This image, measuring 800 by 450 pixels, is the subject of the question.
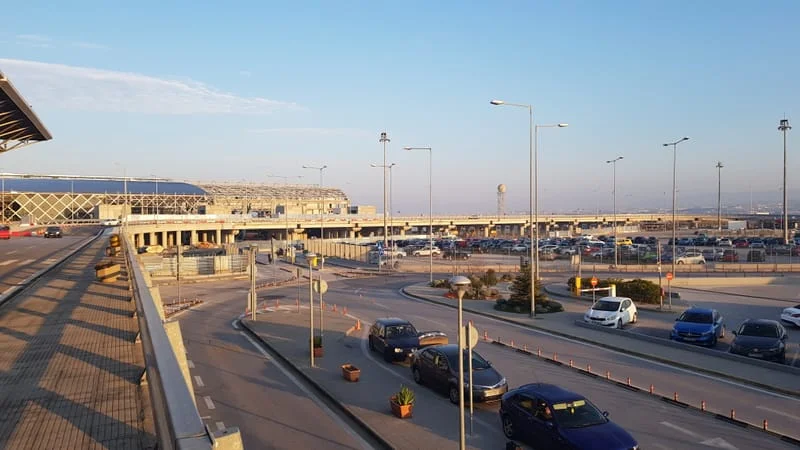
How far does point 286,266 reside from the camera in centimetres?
6116

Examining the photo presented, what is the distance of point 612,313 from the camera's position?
25656mm

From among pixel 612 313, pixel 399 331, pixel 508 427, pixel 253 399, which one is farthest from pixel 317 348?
pixel 612 313

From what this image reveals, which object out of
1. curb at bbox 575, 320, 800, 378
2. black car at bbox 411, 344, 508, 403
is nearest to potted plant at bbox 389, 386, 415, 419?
black car at bbox 411, 344, 508, 403

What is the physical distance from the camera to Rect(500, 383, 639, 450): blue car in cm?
1061

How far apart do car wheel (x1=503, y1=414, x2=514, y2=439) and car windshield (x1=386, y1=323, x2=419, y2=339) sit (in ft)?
25.6

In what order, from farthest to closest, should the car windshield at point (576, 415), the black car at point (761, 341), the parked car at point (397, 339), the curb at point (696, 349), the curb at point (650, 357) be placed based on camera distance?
the parked car at point (397, 339) < the black car at point (761, 341) < the curb at point (696, 349) < the curb at point (650, 357) < the car windshield at point (576, 415)

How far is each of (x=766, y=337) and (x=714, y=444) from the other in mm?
10140

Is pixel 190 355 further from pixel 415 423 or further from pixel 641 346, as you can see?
pixel 641 346

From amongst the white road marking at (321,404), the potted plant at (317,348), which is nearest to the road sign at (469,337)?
the white road marking at (321,404)

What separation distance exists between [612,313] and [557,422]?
15868 millimetres

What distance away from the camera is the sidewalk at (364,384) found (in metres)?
12.3

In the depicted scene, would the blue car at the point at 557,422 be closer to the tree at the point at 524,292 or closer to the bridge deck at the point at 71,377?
the bridge deck at the point at 71,377

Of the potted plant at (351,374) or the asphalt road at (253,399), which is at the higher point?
the potted plant at (351,374)

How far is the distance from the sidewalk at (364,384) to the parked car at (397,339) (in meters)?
0.47
